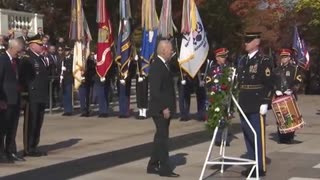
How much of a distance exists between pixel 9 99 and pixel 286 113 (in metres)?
5.19

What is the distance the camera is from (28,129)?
11.5 meters

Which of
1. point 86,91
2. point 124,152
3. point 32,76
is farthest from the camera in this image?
point 86,91

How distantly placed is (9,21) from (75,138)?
11.7 m

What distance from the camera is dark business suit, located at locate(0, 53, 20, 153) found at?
34.7 feet

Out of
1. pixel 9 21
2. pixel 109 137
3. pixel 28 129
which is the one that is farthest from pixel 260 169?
pixel 9 21

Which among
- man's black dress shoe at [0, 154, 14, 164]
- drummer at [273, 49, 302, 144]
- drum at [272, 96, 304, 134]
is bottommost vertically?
man's black dress shoe at [0, 154, 14, 164]

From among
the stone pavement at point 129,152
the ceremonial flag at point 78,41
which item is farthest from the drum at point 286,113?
the ceremonial flag at point 78,41

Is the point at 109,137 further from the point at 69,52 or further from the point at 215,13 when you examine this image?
the point at 215,13

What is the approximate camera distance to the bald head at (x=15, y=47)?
35.4ft

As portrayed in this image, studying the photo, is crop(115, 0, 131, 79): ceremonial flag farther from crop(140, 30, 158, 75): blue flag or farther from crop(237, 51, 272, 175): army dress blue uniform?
crop(237, 51, 272, 175): army dress blue uniform

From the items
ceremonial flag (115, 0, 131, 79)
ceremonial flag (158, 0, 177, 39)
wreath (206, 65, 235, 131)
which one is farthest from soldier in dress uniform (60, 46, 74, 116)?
wreath (206, 65, 235, 131)

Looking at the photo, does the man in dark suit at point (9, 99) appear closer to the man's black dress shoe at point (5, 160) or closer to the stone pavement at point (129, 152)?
the man's black dress shoe at point (5, 160)

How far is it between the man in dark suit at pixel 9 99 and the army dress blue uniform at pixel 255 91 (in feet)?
11.3

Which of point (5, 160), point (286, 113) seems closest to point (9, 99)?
point (5, 160)
